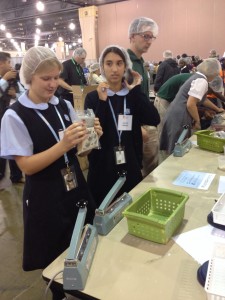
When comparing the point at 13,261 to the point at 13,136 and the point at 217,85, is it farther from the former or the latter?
the point at 217,85

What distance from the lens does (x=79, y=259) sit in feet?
2.99

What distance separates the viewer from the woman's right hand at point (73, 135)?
1157mm

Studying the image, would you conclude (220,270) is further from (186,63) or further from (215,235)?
(186,63)

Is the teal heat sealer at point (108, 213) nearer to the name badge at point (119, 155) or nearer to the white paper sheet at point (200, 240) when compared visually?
the white paper sheet at point (200, 240)

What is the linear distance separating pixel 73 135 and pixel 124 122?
649 mm

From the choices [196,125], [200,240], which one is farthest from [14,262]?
[196,125]

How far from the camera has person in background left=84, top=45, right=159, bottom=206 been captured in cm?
173

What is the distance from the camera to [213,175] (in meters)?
1.74

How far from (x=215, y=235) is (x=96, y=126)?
0.71m

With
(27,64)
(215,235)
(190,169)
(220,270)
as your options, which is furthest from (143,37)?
(220,270)

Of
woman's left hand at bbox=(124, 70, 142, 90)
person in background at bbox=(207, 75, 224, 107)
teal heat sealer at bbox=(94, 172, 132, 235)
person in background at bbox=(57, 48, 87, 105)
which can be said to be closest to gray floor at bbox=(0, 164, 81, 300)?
teal heat sealer at bbox=(94, 172, 132, 235)

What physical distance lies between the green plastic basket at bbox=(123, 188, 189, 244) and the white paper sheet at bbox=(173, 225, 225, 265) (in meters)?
0.06

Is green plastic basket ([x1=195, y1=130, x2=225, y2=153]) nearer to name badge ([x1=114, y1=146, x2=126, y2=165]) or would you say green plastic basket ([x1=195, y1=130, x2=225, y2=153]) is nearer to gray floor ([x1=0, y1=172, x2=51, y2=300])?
name badge ([x1=114, y1=146, x2=126, y2=165])

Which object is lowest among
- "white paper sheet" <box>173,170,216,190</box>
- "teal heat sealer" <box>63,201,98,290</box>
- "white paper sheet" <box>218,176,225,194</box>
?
"white paper sheet" <box>218,176,225,194</box>
